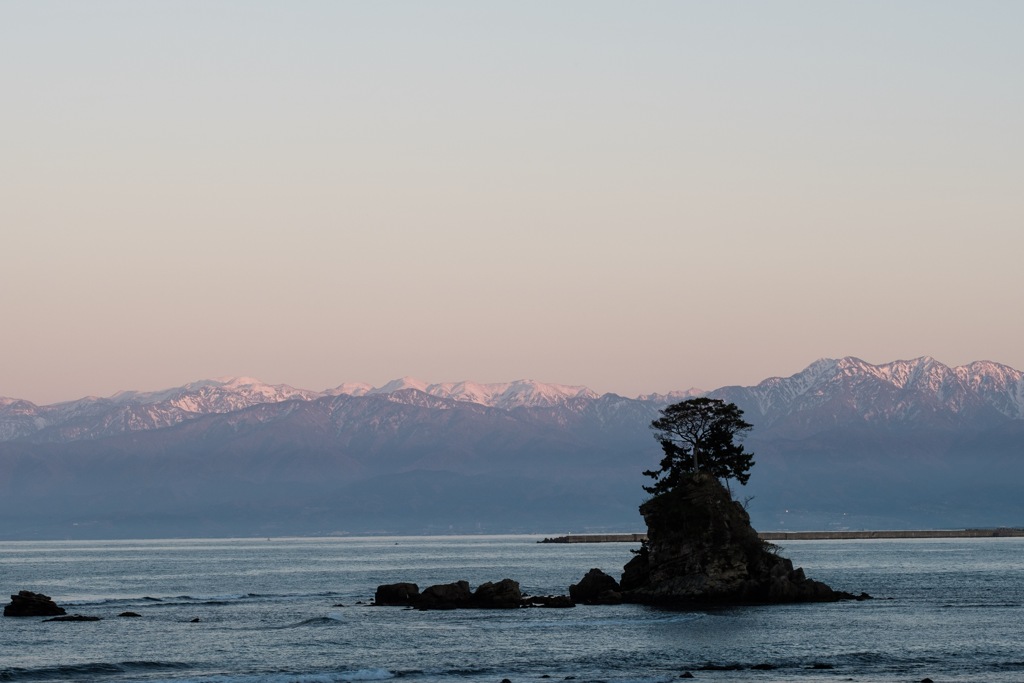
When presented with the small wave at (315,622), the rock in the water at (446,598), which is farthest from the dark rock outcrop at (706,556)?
the small wave at (315,622)

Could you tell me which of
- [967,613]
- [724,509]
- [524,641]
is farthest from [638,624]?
[967,613]

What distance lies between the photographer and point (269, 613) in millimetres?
131125

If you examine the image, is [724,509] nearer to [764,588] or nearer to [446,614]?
[764,588]

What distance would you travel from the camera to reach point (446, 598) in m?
131

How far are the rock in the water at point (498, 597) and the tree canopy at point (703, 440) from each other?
16653 millimetres

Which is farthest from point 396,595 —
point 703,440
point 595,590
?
point 703,440

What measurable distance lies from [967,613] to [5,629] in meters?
71.4

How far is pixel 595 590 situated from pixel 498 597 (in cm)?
871

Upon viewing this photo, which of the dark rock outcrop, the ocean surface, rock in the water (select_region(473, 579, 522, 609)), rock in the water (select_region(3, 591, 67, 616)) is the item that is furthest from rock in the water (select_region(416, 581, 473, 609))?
rock in the water (select_region(3, 591, 67, 616))

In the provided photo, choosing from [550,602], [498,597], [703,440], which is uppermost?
[703,440]

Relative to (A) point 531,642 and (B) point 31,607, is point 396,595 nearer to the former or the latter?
(B) point 31,607

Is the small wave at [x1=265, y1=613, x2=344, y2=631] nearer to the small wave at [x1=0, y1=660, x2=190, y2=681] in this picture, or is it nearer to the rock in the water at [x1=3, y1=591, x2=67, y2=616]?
the small wave at [x1=0, y1=660, x2=190, y2=681]

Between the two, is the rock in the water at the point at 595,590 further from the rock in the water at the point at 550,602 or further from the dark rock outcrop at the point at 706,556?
the dark rock outcrop at the point at 706,556

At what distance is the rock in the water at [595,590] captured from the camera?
130375mm
